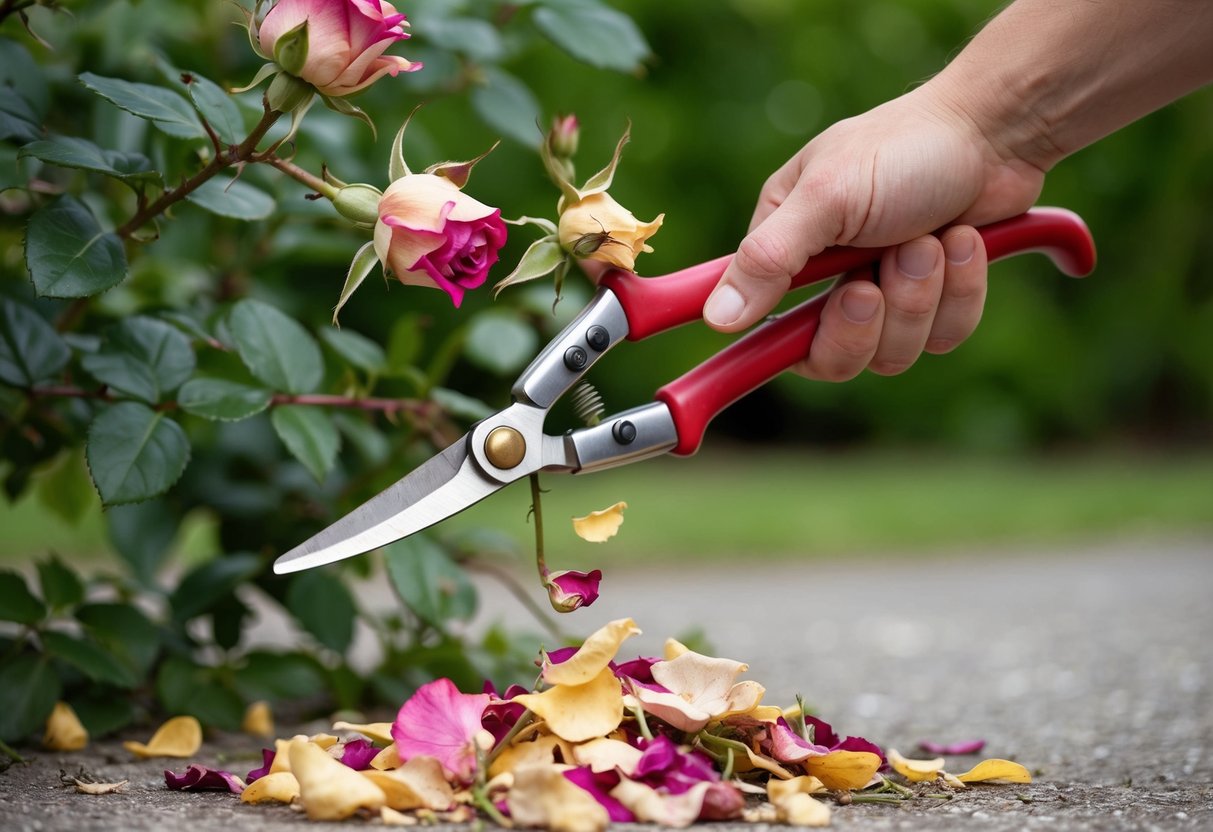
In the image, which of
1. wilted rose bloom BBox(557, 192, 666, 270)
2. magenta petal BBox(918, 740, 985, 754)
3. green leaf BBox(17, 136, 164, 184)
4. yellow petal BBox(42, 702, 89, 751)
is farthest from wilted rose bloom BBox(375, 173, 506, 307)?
magenta petal BBox(918, 740, 985, 754)

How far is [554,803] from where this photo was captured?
0.90 metres

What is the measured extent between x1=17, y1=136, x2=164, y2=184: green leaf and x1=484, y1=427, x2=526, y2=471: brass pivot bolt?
0.39 meters

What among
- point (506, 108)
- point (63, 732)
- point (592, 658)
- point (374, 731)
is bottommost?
point (63, 732)

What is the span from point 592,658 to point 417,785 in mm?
171

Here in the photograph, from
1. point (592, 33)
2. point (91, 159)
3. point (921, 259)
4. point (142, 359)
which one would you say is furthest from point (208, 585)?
point (921, 259)

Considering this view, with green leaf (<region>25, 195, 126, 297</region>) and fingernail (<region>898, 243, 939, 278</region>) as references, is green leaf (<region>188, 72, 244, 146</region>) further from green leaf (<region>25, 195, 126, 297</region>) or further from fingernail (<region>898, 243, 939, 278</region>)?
fingernail (<region>898, 243, 939, 278</region>)

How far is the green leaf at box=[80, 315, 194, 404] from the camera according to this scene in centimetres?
121

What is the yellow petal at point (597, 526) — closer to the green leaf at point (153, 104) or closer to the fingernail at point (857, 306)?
the fingernail at point (857, 306)

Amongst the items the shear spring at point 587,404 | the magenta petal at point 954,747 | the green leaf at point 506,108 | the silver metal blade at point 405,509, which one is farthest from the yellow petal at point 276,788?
the green leaf at point 506,108

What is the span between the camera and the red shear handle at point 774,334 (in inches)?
46.0

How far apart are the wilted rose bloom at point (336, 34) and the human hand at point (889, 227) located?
406 millimetres

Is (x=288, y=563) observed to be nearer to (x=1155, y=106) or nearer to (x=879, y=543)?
(x=1155, y=106)

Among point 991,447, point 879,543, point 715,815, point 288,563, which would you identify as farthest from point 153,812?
point 991,447

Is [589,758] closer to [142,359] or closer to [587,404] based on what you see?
[587,404]
